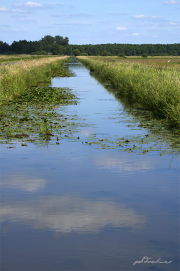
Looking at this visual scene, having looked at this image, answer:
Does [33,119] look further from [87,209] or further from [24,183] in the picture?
[87,209]

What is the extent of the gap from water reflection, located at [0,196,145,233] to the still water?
1cm

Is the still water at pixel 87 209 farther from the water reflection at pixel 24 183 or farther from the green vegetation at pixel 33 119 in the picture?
the green vegetation at pixel 33 119

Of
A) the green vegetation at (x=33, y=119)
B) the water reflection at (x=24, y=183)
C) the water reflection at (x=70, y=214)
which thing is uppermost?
the green vegetation at (x=33, y=119)

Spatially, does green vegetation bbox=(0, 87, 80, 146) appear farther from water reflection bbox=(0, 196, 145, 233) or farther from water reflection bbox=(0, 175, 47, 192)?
water reflection bbox=(0, 196, 145, 233)

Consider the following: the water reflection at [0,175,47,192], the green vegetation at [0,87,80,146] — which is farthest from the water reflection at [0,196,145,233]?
the green vegetation at [0,87,80,146]

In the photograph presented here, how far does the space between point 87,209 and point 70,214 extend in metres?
0.34

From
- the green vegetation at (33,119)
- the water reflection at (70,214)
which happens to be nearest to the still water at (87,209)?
the water reflection at (70,214)

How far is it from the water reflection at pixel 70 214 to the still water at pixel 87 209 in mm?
15

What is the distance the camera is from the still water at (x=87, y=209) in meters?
4.29

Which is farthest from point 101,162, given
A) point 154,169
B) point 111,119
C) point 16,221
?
point 111,119

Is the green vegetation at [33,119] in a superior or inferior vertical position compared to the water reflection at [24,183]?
superior

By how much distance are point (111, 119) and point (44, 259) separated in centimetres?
1084

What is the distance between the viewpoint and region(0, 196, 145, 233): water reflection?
5.12 m

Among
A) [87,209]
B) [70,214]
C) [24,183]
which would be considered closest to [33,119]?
[24,183]
